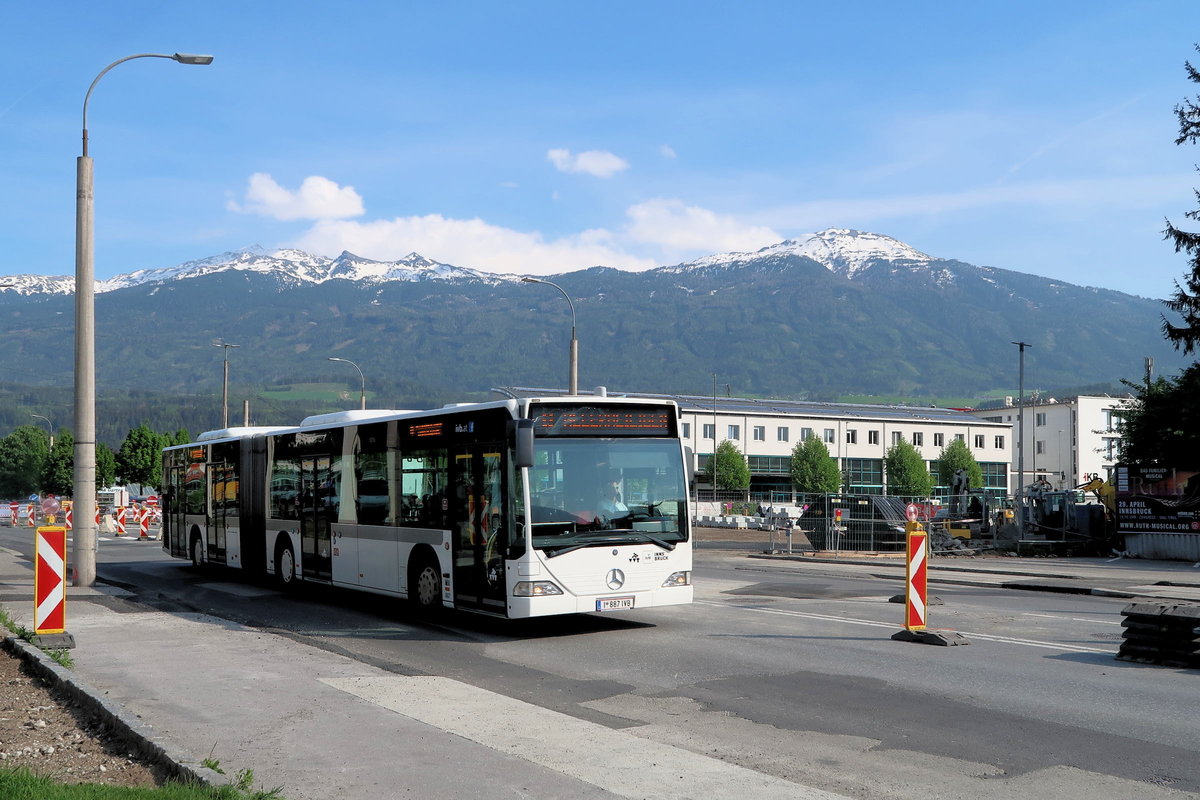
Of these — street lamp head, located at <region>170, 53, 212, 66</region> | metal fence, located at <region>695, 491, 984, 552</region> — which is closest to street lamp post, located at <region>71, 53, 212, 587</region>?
street lamp head, located at <region>170, 53, 212, 66</region>

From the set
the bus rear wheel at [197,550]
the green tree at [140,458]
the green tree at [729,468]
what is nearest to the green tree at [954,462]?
the green tree at [729,468]

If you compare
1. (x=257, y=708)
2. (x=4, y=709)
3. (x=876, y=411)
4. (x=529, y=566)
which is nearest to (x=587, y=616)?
(x=529, y=566)

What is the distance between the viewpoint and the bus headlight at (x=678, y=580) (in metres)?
13.4

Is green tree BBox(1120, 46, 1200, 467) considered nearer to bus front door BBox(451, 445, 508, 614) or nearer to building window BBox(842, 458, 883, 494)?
bus front door BBox(451, 445, 508, 614)

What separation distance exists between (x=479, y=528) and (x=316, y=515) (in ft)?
18.0

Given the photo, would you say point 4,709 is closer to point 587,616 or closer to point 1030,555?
point 587,616

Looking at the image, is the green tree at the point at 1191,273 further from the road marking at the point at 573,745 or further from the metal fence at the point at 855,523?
the road marking at the point at 573,745

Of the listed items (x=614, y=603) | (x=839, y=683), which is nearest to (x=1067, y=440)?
(x=614, y=603)

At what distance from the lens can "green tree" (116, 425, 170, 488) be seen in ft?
396

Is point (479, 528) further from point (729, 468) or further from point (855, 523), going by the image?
point (729, 468)

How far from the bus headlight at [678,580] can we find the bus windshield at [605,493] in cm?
38

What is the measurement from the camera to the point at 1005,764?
719 centimetres

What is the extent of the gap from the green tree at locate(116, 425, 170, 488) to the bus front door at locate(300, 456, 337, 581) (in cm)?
10954

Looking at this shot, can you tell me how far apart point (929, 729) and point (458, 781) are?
3608 mm
